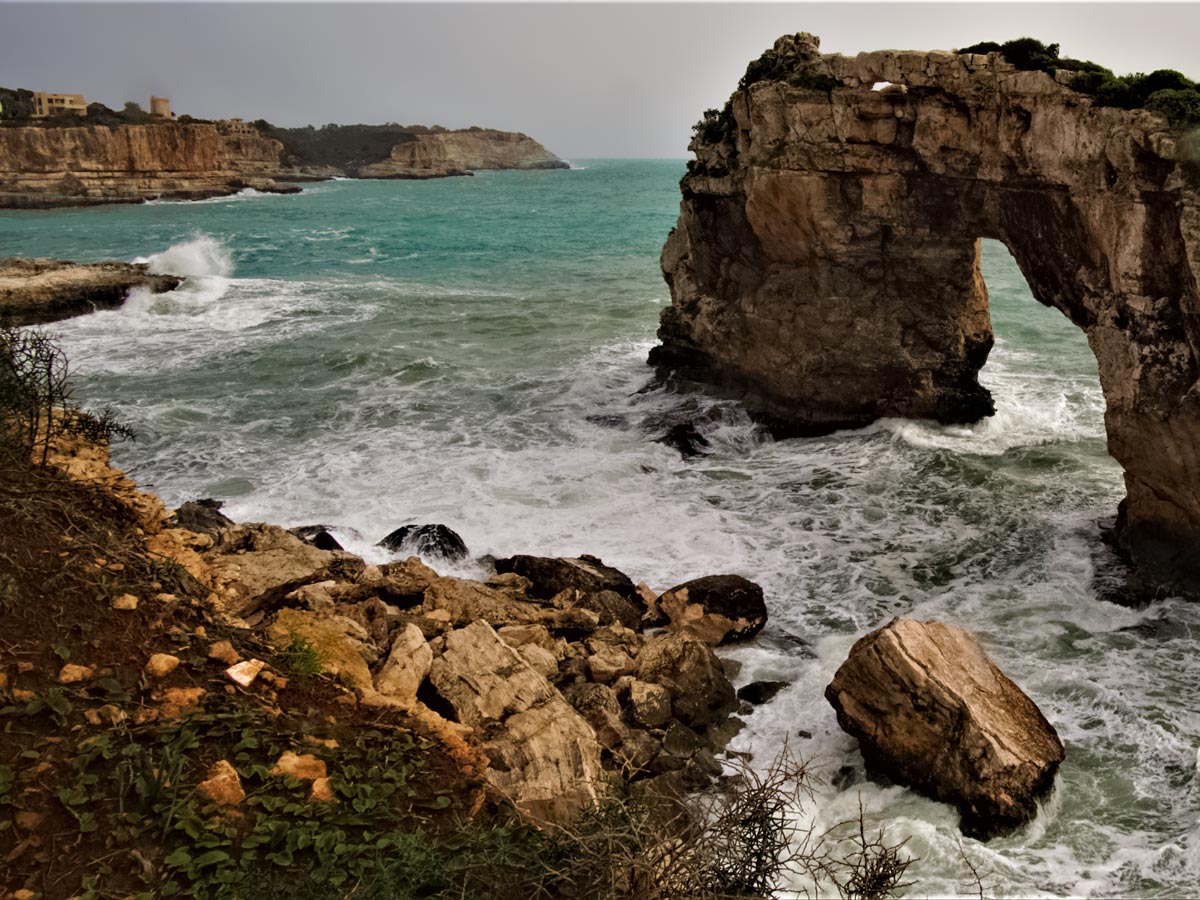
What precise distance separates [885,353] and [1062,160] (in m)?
5.83

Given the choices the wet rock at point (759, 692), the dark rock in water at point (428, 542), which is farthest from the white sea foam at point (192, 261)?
the wet rock at point (759, 692)

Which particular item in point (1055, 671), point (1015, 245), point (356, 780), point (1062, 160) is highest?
point (1062, 160)

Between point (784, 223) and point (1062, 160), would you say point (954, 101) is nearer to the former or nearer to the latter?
point (1062, 160)

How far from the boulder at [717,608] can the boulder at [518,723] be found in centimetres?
303

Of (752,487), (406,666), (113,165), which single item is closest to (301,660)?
(406,666)

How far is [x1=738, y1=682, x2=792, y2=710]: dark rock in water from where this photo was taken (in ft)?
32.8

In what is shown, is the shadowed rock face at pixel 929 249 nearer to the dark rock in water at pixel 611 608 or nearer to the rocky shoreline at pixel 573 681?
the rocky shoreline at pixel 573 681

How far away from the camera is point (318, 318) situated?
30234mm

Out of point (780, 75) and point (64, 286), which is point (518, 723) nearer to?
Result: point (780, 75)

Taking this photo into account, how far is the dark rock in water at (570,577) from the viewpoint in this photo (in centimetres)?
1174

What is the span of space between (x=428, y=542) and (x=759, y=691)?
557 centimetres

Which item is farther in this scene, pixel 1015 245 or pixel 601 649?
pixel 1015 245

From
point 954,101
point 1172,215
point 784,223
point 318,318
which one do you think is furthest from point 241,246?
point 1172,215

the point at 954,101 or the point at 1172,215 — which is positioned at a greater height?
the point at 954,101
